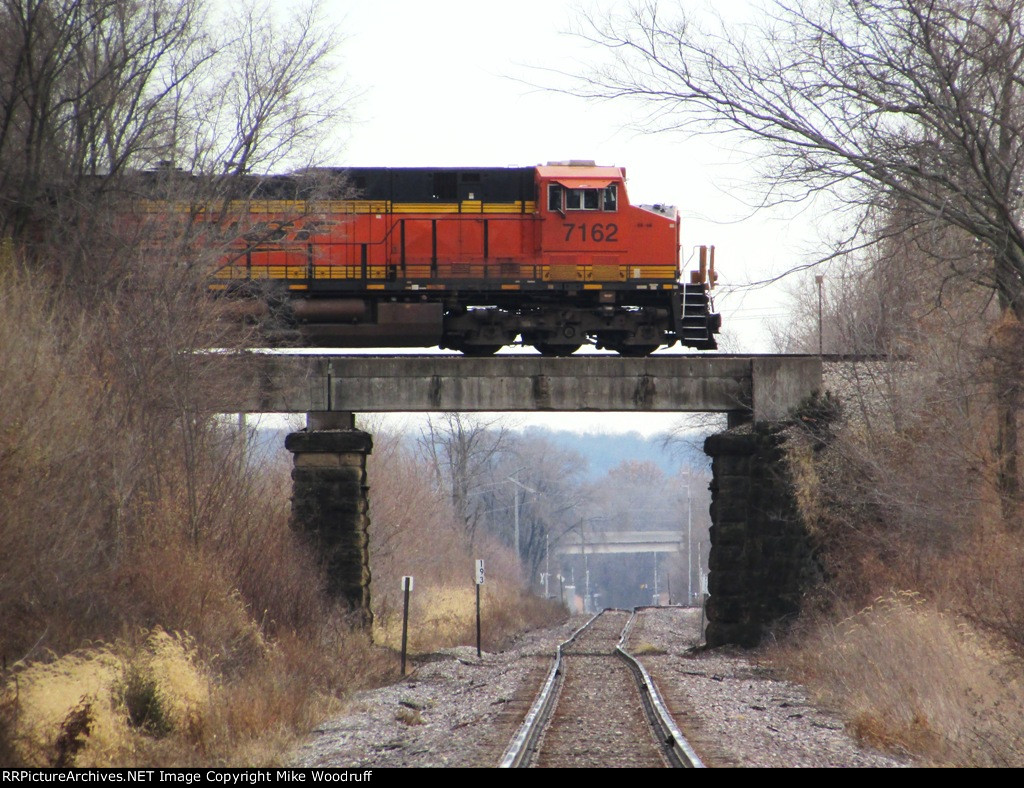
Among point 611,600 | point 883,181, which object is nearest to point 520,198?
point 883,181

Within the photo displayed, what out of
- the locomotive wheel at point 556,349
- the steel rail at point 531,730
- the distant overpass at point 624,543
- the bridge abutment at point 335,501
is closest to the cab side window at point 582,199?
the locomotive wheel at point 556,349

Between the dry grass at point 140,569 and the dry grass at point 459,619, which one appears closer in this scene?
the dry grass at point 140,569

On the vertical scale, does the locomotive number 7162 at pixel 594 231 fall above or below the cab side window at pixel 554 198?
below

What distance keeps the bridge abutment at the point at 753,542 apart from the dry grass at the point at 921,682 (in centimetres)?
271

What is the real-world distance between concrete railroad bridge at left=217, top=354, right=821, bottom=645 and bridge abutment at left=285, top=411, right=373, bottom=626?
2 cm

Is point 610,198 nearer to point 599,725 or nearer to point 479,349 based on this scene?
point 479,349

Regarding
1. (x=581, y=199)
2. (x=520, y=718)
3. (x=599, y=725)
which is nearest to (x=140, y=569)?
(x=520, y=718)

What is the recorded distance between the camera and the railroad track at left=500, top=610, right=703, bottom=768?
941 centimetres

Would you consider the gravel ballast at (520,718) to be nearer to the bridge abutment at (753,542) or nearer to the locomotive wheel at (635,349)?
the bridge abutment at (753,542)

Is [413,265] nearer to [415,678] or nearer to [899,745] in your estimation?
[415,678]

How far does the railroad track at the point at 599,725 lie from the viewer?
30.9 ft

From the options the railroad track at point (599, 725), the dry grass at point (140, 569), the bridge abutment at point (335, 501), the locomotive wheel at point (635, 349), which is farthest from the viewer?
the locomotive wheel at point (635, 349)

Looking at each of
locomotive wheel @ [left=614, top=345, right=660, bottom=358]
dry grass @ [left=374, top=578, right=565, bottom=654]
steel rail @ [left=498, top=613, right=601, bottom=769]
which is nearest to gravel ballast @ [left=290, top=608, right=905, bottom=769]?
steel rail @ [left=498, top=613, right=601, bottom=769]

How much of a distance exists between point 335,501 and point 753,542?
7.72m
